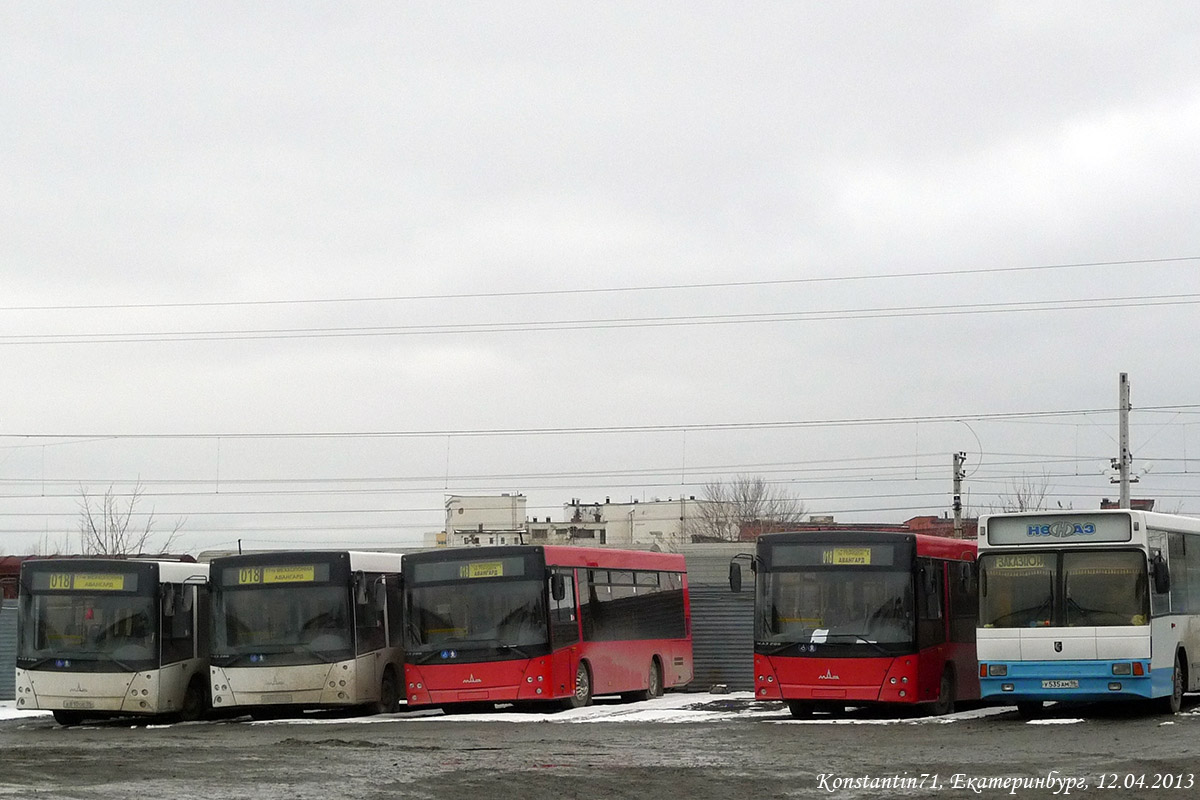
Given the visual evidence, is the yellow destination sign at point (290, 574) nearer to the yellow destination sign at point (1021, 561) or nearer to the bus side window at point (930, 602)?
the bus side window at point (930, 602)

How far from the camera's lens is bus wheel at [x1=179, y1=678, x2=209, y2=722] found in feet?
90.9

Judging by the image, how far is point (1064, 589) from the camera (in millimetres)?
22703

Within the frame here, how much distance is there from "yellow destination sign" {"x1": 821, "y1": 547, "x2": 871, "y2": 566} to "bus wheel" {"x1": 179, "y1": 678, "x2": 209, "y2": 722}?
35.5 feet

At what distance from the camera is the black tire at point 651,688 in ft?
98.0

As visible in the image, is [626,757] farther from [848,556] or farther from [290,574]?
[290,574]

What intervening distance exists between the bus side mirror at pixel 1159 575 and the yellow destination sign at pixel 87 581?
1567 centimetres

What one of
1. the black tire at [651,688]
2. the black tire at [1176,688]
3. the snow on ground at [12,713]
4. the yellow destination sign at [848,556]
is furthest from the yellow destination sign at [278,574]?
the black tire at [1176,688]

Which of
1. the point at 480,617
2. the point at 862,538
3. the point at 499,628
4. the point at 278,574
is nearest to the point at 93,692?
the point at 278,574

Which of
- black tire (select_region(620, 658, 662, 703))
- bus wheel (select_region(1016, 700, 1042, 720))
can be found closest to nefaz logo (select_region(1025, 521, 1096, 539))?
bus wheel (select_region(1016, 700, 1042, 720))

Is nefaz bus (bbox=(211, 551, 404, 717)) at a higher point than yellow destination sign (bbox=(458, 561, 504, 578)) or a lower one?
lower

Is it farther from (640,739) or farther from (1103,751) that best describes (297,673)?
(1103,751)

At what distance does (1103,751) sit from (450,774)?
22.2 ft

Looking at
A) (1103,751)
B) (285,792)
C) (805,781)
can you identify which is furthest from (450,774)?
(1103,751)

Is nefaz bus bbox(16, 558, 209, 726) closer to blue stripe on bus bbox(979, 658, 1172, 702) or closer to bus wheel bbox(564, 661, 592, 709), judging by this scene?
bus wheel bbox(564, 661, 592, 709)
